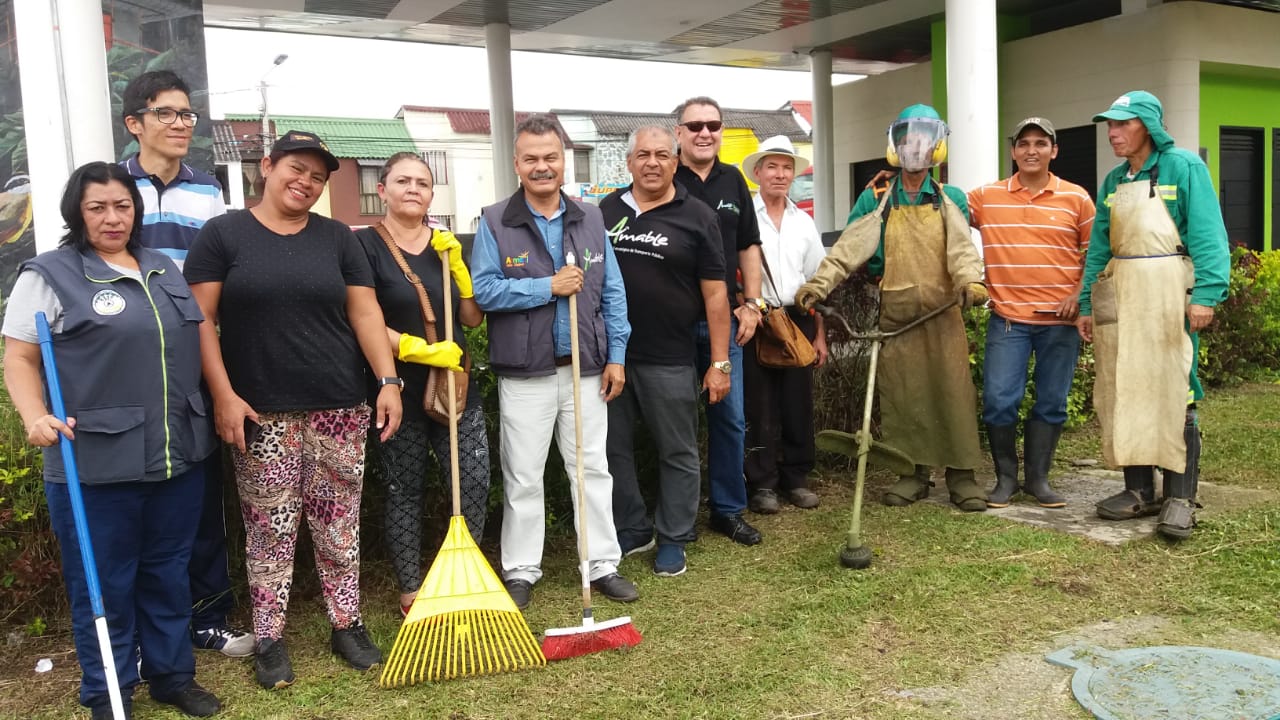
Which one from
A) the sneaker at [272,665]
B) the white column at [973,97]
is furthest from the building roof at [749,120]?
the sneaker at [272,665]

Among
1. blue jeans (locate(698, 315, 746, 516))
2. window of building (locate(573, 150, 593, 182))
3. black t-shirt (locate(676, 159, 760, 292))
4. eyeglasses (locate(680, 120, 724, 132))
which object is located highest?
window of building (locate(573, 150, 593, 182))

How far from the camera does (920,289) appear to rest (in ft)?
16.5

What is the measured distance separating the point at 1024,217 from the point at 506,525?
A: 3.03 metres

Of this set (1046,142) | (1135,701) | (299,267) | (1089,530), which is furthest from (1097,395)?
(299,267)

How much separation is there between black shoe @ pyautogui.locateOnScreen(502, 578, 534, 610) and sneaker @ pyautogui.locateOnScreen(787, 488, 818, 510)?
1.84 meters

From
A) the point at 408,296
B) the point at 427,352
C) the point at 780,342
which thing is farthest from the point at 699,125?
the point at 427,352

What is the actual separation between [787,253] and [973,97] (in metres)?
4.55

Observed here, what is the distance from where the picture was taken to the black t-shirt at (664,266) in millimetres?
4328

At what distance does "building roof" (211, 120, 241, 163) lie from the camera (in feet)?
122

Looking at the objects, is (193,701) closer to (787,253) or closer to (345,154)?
(787,253)

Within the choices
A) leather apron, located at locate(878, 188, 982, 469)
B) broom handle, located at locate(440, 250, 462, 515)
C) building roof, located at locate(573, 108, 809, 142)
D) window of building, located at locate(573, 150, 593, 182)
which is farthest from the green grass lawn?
building roof, located at locate(573, 108, 809, 142)

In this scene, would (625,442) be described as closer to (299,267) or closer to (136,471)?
(299,267)

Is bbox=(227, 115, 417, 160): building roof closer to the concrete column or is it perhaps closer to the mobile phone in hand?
the concrete column

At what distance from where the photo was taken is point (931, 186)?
506 cm
